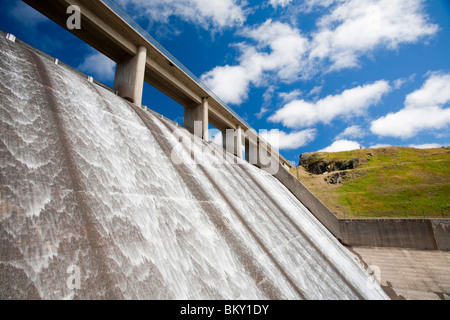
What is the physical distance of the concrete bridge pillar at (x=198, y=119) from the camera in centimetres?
1313

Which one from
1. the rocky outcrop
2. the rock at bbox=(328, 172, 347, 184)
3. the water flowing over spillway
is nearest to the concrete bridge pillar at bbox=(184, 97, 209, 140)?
the water flowing over spillway

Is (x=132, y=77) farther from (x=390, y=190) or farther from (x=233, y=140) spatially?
(x=390, y=190)

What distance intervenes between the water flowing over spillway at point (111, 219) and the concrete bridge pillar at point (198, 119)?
299 inches

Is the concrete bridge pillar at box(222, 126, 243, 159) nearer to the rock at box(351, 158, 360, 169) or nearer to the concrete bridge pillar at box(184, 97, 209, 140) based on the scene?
the concrete bridge pillar at box(184, 97, 209, 140)

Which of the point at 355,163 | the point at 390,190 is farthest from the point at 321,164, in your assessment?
the point at 390,190

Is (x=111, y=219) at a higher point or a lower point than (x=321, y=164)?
lower

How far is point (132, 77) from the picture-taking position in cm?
939

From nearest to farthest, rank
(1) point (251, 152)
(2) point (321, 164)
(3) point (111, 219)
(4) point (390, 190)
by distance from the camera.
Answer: (3) point (111, 219)
(1) point (251, 152)
(4) point (390, 190)
(2) point (321, 164)

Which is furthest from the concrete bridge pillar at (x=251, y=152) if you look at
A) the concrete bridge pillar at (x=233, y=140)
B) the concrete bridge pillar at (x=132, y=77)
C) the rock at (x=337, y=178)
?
the rock at (x=337, y=178)

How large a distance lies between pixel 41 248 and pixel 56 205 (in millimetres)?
517

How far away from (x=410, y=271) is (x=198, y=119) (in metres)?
13.7

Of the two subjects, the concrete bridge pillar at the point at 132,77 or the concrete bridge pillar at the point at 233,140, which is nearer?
the concrete bridge pillar at the point at 132,77

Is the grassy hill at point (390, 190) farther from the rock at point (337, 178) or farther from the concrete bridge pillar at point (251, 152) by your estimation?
the concrete bridge pillar at point (251, 152)
